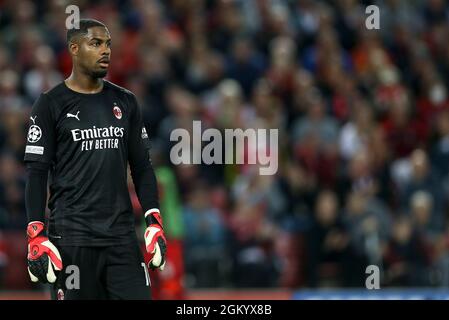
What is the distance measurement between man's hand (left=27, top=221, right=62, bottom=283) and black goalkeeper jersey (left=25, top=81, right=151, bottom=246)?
20 centimetres

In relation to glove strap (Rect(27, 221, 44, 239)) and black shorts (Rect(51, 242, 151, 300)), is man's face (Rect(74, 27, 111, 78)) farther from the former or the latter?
black shorts (Rect(51, 242, 151, 300))

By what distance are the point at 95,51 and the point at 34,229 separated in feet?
3.47

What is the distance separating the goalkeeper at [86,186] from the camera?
257 inches

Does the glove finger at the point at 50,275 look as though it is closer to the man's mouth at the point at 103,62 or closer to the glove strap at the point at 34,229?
the glove strap at the point at 34,229

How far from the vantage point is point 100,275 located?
258 inches

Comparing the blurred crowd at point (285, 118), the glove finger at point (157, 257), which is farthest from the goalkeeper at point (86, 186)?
the blurred crowd at point (285, 118)

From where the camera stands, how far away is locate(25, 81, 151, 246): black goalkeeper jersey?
258 inches

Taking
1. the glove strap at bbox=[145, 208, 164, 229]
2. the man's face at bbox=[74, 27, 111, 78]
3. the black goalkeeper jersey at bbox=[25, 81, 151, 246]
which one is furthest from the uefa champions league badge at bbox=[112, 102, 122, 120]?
the glove strap at bbox=[145, 208, 164, 229]

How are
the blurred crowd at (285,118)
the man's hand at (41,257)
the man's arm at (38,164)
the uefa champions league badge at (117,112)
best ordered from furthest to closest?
1. the blurred crowd at (285,118)
2. the uefa champions league badge at (117,112)
3. the man's arm at (38,164)
4. the man's hand at (41,257)

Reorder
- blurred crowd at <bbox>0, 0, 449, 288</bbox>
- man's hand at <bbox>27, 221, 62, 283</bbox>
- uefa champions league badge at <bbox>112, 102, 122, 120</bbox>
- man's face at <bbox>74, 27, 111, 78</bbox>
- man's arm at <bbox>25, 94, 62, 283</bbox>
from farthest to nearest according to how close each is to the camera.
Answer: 1. blurred crowd at <bbox>0, 0, 449, 288</bbox>
2. uefa champions league badge at <bbox>112, 102, 122, 120</bbox>
3. man's face at <bbox>74, 27, 111, 78</bbox>
4. man's arm at <bbox>25, 94, 62, 283</bbox>
5. man's hand at <bbox>27, 221, 62, 283</bbox>

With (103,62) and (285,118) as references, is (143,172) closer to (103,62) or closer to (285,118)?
(103,62)

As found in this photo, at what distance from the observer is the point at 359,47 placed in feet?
49.2

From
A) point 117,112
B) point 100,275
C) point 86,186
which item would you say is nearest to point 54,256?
point 100,275

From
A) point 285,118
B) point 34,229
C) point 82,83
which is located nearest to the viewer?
point 34,229
